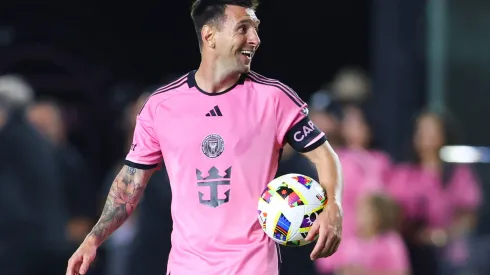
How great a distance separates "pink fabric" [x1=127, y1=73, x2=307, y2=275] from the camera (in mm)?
5605

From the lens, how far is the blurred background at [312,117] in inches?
370

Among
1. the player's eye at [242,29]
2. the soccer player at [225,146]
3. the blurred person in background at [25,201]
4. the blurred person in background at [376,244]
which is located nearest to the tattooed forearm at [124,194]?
the soccer player at [225,146]

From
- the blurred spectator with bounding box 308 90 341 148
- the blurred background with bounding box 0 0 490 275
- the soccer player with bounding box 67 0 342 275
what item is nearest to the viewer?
the soccer player with bounding box 67 0 342 275

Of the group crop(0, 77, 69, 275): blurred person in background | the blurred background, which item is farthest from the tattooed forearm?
crop(0, 77, 69, 275): blurred person in background

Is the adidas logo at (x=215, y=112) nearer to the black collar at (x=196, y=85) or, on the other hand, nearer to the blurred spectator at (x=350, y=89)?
the black collar at (x=196, y=85)

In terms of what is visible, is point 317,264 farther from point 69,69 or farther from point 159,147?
point 69,69

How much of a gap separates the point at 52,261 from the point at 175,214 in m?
4.05

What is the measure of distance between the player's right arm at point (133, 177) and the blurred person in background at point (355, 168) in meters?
3.60

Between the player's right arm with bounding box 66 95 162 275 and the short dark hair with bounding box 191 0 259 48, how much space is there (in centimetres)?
44

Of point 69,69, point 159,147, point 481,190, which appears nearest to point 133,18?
point 69,69

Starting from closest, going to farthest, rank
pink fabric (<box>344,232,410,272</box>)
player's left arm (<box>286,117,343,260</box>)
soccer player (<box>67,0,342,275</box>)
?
player's left arm (<box>286,117,343,260</box>) → soccer player (<box>67,0,342,275</box>) → pink fabric (<box>344,232,410,272</box>)

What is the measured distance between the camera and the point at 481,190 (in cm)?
1120

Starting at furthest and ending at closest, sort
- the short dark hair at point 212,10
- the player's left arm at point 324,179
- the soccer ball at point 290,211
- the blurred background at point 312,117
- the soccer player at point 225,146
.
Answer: the blurred background at point 312,117, the short dark hair at point 212,10, the soccer player at point 225,146, the soccer ball at point 290,211, the player's left arm at point 324,179

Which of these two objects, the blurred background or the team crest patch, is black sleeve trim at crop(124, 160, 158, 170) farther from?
the blurred background
